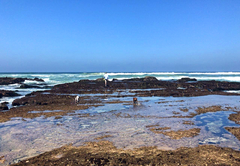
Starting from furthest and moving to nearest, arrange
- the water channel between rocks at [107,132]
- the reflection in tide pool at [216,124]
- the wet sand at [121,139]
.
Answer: the reflection in tide pool at [216,124] → the water channel between rocks at [107,132] → the wet sand at [121,139]

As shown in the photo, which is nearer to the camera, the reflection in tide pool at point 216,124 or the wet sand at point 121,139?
the wet sand at point 121,139

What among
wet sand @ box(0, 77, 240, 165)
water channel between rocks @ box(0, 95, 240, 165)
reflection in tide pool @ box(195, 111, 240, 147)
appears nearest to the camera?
wet sand @ box(0, 77, 240, 165)

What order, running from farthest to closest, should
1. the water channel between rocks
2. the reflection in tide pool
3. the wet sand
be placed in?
1. the reflection in tide pool
2. the water channel between rocks
3. the wet sand

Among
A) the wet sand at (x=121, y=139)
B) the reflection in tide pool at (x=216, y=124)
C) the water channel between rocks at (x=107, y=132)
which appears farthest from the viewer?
the reflection in tide pool at (x=216, y=124)

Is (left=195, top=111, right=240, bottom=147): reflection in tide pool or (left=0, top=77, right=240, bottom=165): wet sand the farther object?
(left=195, top=111, right=240, bottom=147): reflection in tide pool

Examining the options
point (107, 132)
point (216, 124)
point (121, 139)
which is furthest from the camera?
point (216, 124)

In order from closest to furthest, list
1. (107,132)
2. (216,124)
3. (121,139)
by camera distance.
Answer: (121,139) → (107,132) → (216,124)

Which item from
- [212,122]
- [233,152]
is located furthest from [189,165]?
[212,122]

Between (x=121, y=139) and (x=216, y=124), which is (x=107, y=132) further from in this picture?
(x=216, y=124)

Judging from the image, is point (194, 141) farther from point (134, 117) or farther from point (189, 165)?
point (134, 117)

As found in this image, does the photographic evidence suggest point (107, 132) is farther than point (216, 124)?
No

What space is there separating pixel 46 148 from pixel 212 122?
7773 millimetres

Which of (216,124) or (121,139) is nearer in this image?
(121,139)

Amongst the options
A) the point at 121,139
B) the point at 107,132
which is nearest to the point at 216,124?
the point at 121,139
